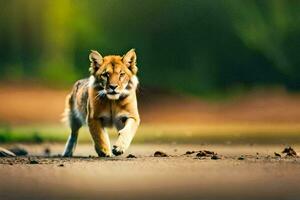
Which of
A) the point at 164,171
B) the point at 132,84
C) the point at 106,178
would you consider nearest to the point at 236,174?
the point at 164,171

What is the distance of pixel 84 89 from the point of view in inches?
683

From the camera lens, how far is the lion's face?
49.7 ft

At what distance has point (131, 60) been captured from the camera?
15742mm

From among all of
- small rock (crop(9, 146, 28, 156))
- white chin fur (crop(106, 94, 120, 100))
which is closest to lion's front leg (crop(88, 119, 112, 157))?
white chin fur (crop(106, 94, 120, 100))

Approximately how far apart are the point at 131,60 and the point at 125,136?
1.92m

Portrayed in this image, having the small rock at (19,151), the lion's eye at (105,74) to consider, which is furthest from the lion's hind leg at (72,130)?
the lion's eye at (105,74)

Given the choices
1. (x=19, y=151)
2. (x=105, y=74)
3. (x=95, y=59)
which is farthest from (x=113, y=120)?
(x=19, y=151)

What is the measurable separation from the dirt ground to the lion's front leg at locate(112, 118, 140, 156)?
243mm

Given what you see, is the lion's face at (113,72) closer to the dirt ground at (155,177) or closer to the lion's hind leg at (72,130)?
the dirt ground at (155,177)

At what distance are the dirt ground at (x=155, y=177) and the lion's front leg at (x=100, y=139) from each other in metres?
0.28

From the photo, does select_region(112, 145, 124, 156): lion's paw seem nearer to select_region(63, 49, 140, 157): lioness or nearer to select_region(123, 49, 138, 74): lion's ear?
select_region(63, 49, 140, 157): lioness

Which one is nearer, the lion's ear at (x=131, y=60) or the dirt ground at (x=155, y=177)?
the dirt ground at (x=155, y=177)

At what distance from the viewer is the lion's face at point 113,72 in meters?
15.1

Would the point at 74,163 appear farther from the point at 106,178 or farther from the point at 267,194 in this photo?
the point at 267,194
